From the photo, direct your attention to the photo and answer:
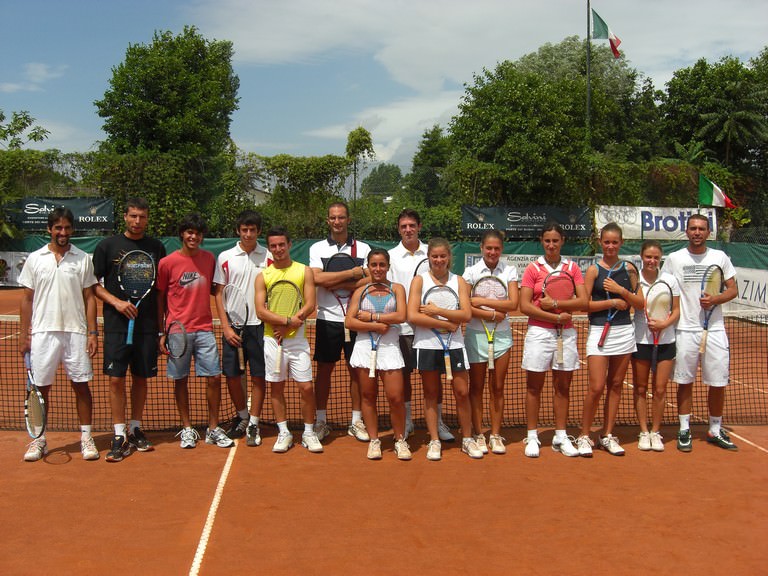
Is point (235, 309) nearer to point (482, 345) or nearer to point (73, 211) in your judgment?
point (482, 345)

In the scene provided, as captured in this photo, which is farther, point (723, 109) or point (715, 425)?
point (723, 109)

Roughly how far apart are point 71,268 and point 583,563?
173 inches

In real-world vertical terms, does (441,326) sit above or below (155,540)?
above

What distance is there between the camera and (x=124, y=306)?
5348 millimetres

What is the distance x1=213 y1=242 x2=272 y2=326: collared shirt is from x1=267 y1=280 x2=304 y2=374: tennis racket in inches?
10.9

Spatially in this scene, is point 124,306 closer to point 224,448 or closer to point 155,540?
point 224,448

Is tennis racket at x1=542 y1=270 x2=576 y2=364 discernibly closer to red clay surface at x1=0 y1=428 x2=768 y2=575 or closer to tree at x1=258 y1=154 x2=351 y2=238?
red clay surface at x1=0 y1=428 x2=768 y2=575

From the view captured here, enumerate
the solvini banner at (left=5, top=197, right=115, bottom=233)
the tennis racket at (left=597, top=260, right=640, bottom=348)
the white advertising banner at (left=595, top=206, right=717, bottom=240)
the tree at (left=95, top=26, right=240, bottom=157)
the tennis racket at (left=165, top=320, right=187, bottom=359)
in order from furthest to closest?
1. the tree at (left=95, top=26, right=240, bottom=157)
2. the solvini banner at (left=5, top=197, right=115, bottom=233)
3. the white advertising banner at (left=595, top=206, right=717, bottom=240)
4. the tennis racket at (left=597, top=260, right=640, bottom=348)
5. the tennis racket at (left=165, top=320, right=187, bottom=359)

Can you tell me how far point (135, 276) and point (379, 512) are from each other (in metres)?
2.76

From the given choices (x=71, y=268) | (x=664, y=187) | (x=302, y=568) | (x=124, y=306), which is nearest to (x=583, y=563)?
(x=302, y=568)

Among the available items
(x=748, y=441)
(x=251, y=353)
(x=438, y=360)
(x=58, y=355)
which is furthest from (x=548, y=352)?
(x=58, y=355)

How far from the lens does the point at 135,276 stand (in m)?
5.43

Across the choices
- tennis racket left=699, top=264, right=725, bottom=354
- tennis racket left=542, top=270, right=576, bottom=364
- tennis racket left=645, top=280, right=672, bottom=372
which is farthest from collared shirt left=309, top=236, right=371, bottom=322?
tennis racket left=699, top=264, right=725, bottom=354

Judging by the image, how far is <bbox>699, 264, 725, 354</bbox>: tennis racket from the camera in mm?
5852
